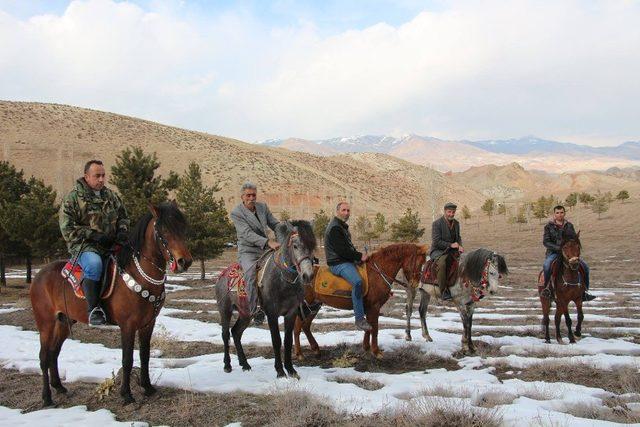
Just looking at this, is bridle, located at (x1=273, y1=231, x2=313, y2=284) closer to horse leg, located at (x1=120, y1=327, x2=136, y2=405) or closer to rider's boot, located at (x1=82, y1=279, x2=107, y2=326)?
horse leg, located at (x1=120, y1=327, x2=136, y2=405)

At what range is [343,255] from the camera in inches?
370

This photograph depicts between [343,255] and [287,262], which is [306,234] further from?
[343,255]

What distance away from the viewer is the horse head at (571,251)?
407 inches

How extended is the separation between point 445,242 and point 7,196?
30.7 meters

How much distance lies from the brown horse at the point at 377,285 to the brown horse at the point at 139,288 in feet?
11.6

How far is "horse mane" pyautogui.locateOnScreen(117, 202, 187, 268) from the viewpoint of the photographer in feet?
20.7

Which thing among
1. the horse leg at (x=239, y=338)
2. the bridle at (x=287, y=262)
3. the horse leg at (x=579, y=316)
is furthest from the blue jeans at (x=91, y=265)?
the horse leg at (x=579, y=316)

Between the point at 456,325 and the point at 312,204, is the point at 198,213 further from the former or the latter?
the point at 312,204

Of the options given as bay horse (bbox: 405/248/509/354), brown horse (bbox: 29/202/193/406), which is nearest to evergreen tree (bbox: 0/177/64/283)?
brown horse (bbox: 29/202/193/406)

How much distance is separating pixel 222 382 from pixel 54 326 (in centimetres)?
263

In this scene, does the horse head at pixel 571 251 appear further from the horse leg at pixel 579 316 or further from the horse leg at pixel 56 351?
Answer: the horse leg at pixel 56 351

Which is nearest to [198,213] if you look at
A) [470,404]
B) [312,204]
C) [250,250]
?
[250,250]

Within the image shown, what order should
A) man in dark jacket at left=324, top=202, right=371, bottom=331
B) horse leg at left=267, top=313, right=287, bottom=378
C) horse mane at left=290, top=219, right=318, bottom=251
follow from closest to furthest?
horse mane at left=290, top=219, right=318, bottom=251 < horse leg at left=267, top=313, right=287, bottom=378 < man in dark jacket at left=324, top=202, right=371, bottom=331

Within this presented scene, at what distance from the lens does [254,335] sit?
11734 mm
